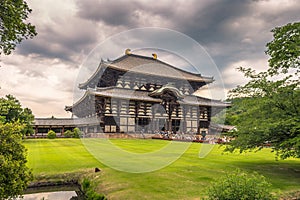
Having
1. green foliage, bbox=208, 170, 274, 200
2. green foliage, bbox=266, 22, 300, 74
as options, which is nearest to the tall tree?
green foliage, bbox=266, 22, 300, 74

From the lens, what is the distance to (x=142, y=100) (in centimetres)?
4312

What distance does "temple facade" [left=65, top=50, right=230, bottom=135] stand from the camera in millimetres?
42219

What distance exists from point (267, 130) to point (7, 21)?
12.7 meters

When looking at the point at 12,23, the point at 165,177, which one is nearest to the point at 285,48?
the point at 165,177

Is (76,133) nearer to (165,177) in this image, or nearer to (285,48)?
(165,177)

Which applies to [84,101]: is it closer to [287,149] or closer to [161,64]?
[161,64]

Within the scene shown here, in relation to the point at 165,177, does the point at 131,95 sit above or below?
above

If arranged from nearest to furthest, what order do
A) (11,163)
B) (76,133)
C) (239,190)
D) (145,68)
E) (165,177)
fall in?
1. (239,190)
2. (11,163)
3. (165,177)
4. (76,133)
5. (145,68)

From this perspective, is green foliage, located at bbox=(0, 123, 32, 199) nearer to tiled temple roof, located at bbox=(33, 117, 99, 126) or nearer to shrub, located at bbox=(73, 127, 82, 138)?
tiled temple roof, located at bbox=(33, 117, 99, 126)

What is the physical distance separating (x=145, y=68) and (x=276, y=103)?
121ft

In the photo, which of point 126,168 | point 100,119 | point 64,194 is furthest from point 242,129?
point 100,119

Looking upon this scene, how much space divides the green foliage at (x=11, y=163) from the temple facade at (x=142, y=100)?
30.2 m

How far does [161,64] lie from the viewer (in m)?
54.5

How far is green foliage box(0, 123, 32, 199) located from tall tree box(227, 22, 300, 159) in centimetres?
1179
